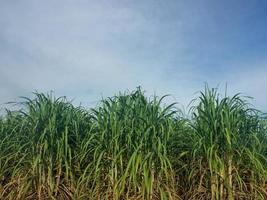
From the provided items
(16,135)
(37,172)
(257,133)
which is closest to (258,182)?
(257,133)

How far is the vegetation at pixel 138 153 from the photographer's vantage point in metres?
5.56

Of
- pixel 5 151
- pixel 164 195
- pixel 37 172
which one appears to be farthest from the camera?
pixel 5 151

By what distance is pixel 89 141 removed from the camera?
5.85 m

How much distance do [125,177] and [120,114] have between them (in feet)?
2.76

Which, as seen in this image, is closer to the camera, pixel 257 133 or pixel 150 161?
pixel 150 161

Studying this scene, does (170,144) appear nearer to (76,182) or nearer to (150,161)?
(150,161)

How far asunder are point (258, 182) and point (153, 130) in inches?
49.1

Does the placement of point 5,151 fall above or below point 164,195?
above

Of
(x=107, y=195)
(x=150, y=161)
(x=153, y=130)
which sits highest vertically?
(x=153, y=130)

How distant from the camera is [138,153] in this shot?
18.4ft

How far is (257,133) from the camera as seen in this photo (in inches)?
237

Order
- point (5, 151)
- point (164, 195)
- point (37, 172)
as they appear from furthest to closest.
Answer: point (5, 151) → point (37, 172) → point (164, 195)

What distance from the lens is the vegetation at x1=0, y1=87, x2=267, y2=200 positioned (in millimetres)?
5559

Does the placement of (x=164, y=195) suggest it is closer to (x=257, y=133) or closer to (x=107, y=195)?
(x=107, y=195)
